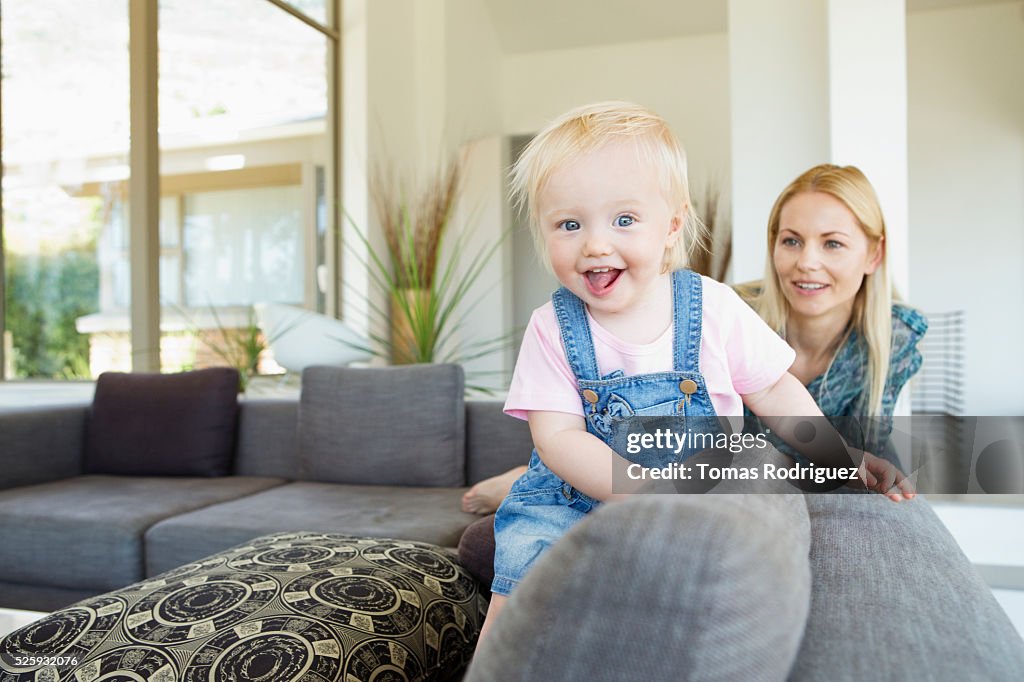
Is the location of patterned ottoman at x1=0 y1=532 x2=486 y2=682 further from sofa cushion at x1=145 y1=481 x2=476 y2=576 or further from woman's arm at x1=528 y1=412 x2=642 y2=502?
sofa cushion at x1=145 y1=481 x2=476 y2=576

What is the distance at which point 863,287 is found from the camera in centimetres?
107

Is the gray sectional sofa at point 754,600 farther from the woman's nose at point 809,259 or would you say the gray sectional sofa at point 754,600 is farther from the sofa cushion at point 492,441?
the sofa cushion at point 492,441

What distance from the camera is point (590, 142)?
0.80 meters

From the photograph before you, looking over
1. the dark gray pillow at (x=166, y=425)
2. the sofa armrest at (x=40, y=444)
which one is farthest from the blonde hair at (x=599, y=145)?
the sofa armrest at (x=40, y=444)

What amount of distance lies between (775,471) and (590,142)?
357 mm

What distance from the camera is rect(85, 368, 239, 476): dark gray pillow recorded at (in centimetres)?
300

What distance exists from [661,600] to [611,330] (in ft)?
1.54

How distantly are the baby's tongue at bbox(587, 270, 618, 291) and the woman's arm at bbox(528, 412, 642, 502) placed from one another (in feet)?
0.45

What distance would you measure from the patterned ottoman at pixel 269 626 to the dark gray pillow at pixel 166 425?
5.70ft

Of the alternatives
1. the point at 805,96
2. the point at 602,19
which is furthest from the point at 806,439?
the point at 602,19

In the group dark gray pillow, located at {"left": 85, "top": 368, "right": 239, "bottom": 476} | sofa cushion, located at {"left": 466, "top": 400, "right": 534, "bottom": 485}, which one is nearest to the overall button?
sofa cushion, located at {"left": 466, "top": 400, "right": 534, "bottom": 485}

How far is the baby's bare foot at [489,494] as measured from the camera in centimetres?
222

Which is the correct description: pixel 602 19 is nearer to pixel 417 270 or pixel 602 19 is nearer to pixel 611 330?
pixel 417 270

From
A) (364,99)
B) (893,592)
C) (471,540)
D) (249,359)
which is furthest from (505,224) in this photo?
(893,592)
